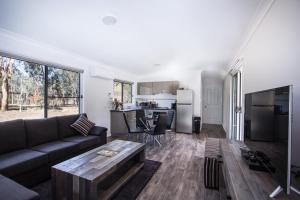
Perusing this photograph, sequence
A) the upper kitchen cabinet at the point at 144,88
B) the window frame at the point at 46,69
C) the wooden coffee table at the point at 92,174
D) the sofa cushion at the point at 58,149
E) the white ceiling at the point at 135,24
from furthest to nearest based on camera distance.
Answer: the upper kitchen cabinet at the point at 144,88, the window frame at the point at 46,69, the sofa cushion at the point at 58,149, the white ceiling at the point at 135,24, the wooden coffee table at the point at 92,174

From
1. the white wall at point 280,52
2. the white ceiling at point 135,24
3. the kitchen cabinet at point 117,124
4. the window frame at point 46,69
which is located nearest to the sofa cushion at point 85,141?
the window frame at point 46,69

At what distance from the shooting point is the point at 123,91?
598 centimetres

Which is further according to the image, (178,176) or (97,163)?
(178,176)

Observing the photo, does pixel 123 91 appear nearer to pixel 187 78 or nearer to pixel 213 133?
pixel 187 78

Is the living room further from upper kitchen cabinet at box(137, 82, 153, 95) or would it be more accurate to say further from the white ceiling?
upper kitchen cabinet at box(137, 82, 153, 95)

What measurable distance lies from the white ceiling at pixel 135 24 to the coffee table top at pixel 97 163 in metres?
2.13

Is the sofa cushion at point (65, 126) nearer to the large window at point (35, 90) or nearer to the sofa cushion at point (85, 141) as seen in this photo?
the sofa cushion at point (85, 141)

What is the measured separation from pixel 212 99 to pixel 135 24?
6.07m

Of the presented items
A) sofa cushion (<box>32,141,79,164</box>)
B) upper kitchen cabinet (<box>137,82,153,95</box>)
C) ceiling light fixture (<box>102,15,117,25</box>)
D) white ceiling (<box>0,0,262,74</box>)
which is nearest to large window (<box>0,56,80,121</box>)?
white ceiling (<box>0,0,262,74</box>)

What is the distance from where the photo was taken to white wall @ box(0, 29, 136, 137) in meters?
2.60

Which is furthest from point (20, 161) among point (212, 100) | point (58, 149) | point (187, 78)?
point (212, 100)

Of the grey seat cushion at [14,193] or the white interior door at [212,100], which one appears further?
the white interior door at [212,100]

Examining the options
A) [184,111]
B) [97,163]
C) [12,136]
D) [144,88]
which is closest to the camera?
[97,163]

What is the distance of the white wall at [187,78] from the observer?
19.2ft
